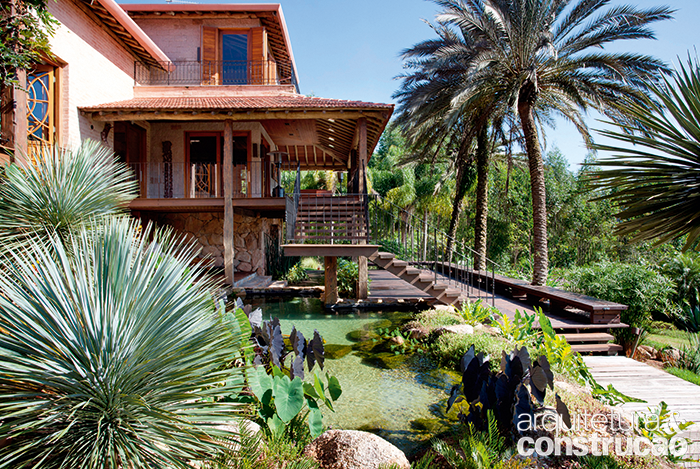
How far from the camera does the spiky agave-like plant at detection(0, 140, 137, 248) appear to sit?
14.7 ft

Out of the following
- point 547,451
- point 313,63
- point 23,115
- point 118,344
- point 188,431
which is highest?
point 313,63

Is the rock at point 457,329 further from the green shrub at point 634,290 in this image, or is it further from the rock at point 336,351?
the green shrub at point 634,290

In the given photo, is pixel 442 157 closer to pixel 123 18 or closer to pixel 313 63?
pixel 123 18

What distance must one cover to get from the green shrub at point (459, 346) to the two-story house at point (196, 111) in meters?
4.99

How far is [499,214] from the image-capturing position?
25.2m

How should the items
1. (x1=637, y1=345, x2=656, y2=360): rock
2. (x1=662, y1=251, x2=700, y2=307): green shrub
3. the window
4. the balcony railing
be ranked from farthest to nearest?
the balcony railing → the window → (x1=662, y1=251, x2=700, y2=307): green shrub → (x1=637, y1=345, x2=656, y2=360): rock

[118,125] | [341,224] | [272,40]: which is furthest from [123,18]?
[341,224]

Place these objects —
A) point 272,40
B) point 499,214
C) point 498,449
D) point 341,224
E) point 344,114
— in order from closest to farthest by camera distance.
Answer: point 498,449, point 344,114, point 341,224, point 272,40, point 499,214

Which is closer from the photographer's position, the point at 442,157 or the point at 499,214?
the point at 442,157

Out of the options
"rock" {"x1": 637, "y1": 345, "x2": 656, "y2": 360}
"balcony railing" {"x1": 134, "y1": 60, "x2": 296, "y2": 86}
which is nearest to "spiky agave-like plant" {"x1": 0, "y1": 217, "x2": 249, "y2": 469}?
"rock" {"x1": 637, "y1": 345, "x2": 656, "y2": 360}

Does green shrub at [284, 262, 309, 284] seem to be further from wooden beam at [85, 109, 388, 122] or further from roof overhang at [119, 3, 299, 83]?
roof overhang at [119, 3, 299, 83]

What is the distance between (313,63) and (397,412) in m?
43.6

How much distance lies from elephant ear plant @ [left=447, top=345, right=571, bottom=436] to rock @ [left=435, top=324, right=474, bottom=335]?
324cm

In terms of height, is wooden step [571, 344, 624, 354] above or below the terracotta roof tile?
below
